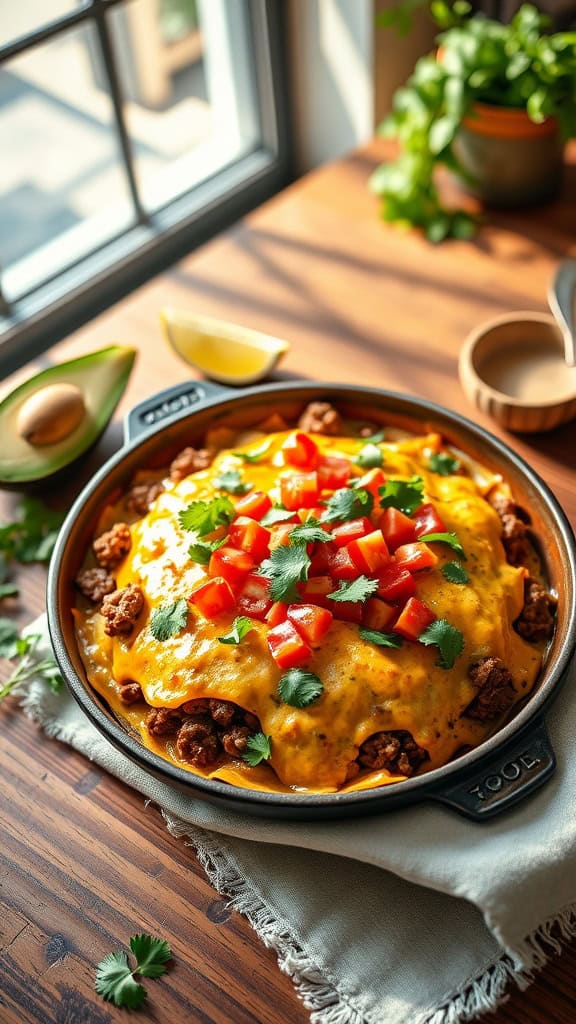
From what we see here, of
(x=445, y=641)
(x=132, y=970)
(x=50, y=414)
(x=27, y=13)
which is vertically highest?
(x=27, y=13)

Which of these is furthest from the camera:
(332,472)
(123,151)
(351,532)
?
(123,151)

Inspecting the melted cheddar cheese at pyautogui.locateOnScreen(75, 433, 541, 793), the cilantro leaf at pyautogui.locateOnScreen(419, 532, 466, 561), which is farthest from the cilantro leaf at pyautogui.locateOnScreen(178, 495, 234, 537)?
the cilantro leaf at pyautogui.locateOnScreen(419, 532, 466, 561)

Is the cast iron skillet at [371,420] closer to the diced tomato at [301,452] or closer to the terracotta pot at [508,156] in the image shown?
the diced tomato at [301,452]

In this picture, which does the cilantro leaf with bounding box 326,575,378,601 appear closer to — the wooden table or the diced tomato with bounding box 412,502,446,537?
the diced tomato with bounding box 412,502,446,537

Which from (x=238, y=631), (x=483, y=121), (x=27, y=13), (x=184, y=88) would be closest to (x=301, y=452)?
(x=238, y=631)

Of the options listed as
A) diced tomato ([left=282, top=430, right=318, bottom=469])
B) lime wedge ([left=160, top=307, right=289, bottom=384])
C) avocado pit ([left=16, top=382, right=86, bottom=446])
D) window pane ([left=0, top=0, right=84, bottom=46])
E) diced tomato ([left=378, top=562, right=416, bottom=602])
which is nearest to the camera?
diced tomato ([left=378, top=562, right=416, bottom=602])

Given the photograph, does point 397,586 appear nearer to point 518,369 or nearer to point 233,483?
point 233,483

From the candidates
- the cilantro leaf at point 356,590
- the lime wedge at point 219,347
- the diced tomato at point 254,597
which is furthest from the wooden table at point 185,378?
the cilantro leaf at point 356,590
